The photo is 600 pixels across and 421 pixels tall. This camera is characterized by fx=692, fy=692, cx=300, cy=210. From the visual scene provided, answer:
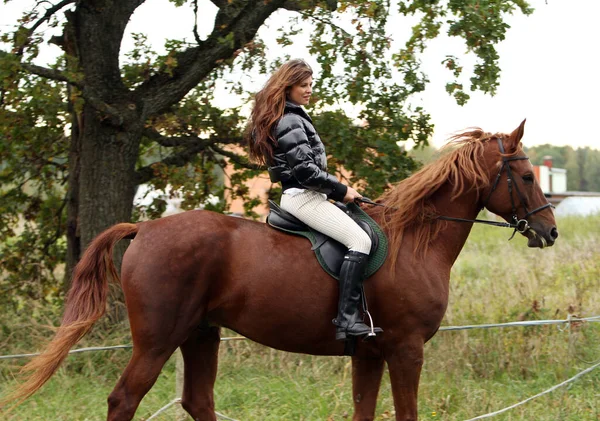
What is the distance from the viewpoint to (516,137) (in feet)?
16.6

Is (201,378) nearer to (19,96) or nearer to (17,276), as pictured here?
(19,96)

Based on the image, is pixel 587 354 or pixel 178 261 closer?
pixel 178 261

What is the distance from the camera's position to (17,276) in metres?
10.0

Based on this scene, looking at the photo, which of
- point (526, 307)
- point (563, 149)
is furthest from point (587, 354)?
point (563, 149)

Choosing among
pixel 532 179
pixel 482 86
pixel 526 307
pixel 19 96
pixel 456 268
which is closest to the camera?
pixel 532 179

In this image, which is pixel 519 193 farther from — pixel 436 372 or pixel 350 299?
pixel 436 372

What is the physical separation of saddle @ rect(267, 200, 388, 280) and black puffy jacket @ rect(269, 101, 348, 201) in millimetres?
227

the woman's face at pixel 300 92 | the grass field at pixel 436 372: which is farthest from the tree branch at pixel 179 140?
the woman's face at pixel 300 92

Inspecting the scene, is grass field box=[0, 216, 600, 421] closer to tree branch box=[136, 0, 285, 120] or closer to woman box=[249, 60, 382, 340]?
woman box=[249, 60, 382, 340]

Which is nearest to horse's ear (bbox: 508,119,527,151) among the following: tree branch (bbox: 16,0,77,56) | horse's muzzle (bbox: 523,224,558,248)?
horse's muzzle (bbox: 523,224,558,248)

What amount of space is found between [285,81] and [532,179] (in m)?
1.94

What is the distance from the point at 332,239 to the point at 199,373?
4.97ft

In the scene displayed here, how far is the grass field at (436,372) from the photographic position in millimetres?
6379

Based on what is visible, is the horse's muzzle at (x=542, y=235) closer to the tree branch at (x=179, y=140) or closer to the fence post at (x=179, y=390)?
the fence post at (x=179, y=390)
